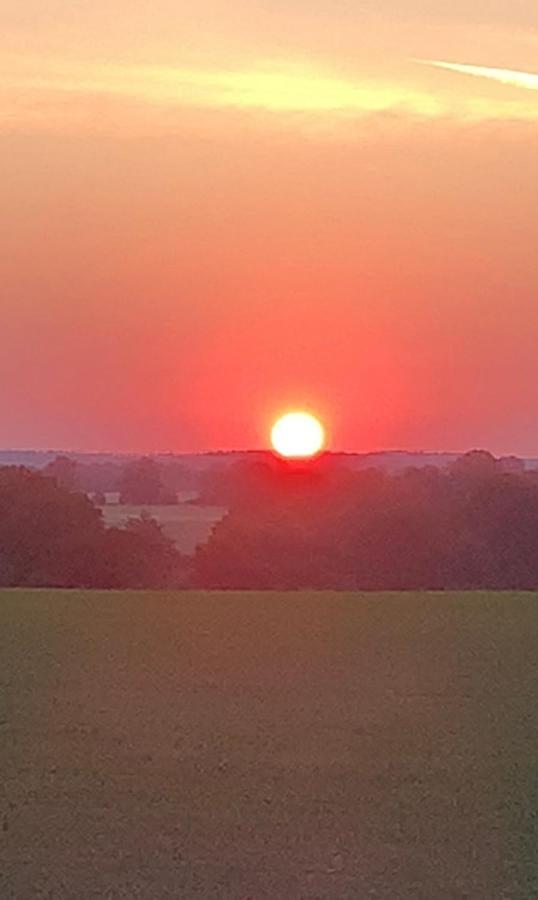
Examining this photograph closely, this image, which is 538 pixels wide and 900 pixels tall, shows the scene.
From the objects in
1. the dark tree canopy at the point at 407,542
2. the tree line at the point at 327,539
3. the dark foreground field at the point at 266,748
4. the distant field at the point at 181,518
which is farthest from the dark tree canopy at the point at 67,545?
the dark foreground field at the point at 266,748

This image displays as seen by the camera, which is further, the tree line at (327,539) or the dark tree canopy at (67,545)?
the dark tree canopy at (67,545)

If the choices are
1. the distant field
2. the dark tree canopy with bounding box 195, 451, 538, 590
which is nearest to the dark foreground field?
the dark tree canopy with bounding box 195, 451, 538, 590

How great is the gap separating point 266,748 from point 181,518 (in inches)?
401

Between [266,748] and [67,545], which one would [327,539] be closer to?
[67,545]

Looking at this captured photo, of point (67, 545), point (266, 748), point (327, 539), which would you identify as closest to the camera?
point (266, 748)

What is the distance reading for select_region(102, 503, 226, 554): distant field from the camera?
13.4 m

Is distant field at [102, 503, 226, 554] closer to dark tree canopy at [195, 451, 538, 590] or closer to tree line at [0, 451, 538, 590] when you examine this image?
tree line at [0, 451, 538, 590]

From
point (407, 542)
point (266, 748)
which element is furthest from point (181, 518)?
point (266, 748)

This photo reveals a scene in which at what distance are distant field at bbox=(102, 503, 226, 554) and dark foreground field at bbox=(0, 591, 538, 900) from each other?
23.1 ft

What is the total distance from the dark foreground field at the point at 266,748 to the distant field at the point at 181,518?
7044 mm

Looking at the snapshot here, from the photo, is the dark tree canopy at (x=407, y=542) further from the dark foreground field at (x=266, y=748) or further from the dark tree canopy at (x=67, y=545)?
the dark foreground field at (x=266, y=748)

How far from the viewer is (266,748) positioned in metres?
4.13

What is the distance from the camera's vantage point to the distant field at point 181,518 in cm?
1336

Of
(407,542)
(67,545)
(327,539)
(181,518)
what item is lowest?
(407,542)
